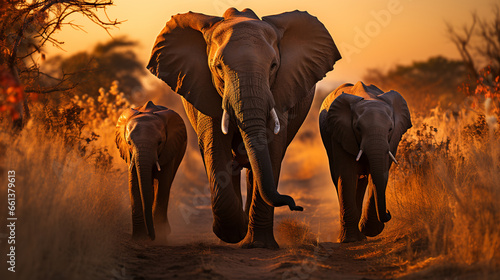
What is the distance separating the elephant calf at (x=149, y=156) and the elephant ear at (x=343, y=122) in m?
2.52

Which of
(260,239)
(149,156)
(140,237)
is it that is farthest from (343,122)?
(140,237)

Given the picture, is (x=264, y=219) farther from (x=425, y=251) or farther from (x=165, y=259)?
(x=425, y=251)

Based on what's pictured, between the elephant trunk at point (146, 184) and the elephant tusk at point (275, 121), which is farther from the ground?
the elephant tusk at point (275, 121)

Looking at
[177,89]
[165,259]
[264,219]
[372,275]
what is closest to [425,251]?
[372,275]

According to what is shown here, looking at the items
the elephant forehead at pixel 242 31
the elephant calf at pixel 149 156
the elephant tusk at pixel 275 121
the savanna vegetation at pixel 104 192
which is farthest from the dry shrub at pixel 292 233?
the elephant forehead at pixel 242 31

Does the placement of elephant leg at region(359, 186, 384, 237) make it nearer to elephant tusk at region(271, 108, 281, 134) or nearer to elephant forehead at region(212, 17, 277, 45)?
elephant tusk at region(271, 108, 281, 134)

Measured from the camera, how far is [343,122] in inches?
415

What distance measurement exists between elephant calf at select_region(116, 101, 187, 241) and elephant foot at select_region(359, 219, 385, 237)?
10.2ft

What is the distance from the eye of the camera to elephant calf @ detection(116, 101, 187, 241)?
9977mm

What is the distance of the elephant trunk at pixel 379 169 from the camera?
936 centimetres

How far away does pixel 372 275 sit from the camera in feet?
23.8

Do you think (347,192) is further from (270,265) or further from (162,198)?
(162,198)

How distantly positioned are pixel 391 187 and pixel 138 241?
14.7ft

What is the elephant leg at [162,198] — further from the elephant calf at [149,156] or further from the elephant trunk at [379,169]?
the elephant trunk at [379,169]
